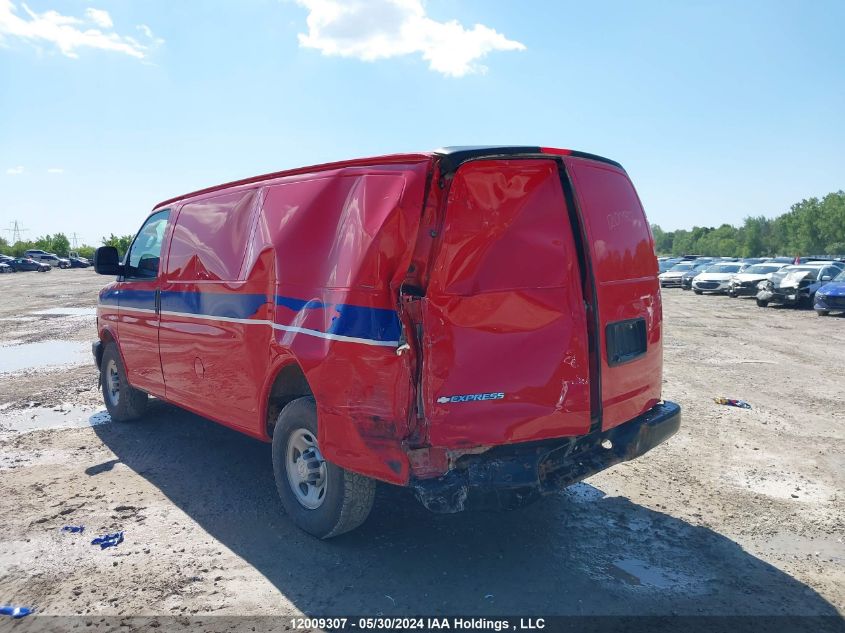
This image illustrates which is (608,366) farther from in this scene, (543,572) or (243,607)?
(243,607)

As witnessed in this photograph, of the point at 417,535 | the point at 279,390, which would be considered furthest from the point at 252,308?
the point at 417,535

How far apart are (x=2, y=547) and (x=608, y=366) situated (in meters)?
3.86

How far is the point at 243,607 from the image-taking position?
3.29 m

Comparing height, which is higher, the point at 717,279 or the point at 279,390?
the point at 279,390

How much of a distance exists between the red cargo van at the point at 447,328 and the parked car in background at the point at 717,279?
27248 millimetres

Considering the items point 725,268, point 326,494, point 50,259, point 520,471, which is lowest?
point 326,494

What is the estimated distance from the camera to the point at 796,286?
21797 millimetres

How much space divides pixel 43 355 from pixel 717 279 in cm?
2692

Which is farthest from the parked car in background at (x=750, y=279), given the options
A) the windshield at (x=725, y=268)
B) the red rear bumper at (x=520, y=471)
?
the red rear bumper at (x=520, y=471)

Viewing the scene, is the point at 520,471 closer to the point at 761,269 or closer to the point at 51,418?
the point at 51,418

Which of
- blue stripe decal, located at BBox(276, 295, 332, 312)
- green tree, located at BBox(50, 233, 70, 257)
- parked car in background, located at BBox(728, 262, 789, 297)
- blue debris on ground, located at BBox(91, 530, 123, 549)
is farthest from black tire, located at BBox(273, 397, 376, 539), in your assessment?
green tree, located at BBox(50, 233, 70, 257)

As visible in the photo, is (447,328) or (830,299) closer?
(447,328)

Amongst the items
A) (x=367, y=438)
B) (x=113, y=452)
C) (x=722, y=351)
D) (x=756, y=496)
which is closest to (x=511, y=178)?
→ (x=367, y=438)

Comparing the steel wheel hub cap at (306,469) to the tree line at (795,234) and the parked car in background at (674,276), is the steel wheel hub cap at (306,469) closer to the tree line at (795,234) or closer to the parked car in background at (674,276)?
the parked car in background at (674,276)
